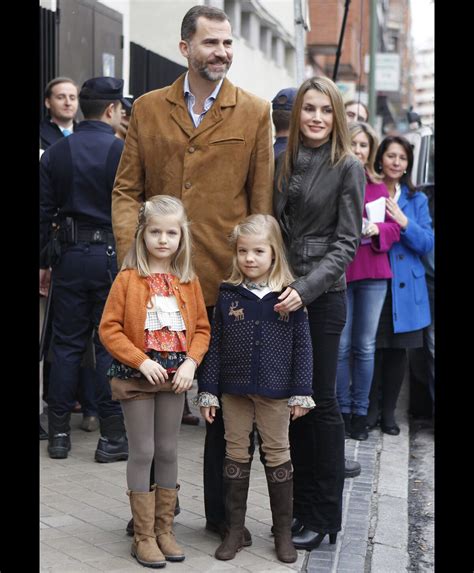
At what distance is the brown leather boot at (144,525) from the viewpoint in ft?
15.8

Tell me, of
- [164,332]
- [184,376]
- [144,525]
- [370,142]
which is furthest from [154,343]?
[370,142]

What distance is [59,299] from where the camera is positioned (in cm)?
691

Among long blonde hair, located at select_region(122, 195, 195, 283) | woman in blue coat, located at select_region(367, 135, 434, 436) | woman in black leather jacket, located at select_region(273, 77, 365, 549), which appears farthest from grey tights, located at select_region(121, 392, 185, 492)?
woman in blue coat, located at select_region(367, 135, 434, 436)

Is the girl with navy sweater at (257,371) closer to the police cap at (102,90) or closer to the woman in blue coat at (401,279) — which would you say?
the police cap at (102,90)

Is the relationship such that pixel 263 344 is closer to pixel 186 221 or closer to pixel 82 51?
pixel 186 221

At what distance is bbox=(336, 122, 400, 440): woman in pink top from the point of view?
7.52m

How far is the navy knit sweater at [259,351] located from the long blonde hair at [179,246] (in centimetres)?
20

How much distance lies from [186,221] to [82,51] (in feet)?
17.1

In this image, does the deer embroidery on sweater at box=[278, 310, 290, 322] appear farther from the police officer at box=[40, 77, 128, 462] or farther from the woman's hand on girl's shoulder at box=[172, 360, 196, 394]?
the police officer at box=[40, 77, 128, 462]

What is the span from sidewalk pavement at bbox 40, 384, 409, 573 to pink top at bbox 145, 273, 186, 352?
0.93m

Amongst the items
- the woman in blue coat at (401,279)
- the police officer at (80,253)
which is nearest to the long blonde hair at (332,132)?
the police officer at (80,253)

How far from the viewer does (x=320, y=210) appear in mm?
5066

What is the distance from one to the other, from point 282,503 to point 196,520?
69 centimetres
